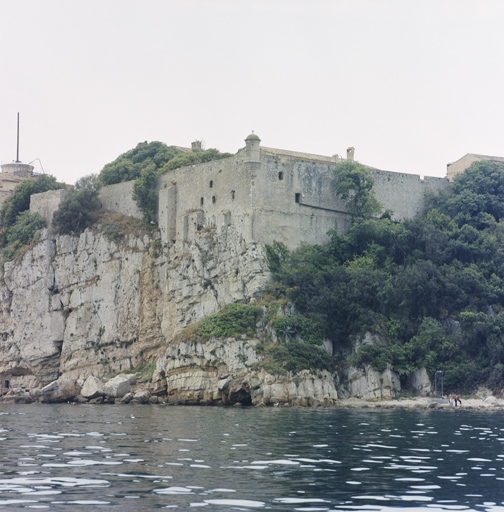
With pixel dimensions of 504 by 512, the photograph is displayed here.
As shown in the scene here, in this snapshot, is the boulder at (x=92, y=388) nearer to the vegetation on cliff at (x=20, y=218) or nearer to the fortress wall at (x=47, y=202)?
the vegetation on cliff at (x=20, y=218)

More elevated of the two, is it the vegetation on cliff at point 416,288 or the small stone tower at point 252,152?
the small stone tower at point 252,152

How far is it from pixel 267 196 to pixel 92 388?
1414 centimetres

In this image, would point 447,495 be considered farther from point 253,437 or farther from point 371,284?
point 371,284

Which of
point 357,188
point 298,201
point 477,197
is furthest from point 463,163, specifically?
point 298,201

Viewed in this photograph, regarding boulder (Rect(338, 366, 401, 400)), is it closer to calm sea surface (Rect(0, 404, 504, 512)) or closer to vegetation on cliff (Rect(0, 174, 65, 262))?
calm sea surface (Rect(0, 404, 504, 512))

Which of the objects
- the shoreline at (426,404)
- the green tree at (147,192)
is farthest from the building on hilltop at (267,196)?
the shoreline at (426,404)

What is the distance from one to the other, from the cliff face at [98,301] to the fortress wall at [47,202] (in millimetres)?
1923

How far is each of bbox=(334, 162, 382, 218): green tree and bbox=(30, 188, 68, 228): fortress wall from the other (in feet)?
63.9

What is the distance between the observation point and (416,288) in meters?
48.8

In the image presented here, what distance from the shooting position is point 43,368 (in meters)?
58.4

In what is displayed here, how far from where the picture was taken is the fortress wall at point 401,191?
55031 millimetres

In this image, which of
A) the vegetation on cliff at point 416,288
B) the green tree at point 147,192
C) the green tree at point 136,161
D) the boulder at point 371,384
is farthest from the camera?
the green tree at point 136,161

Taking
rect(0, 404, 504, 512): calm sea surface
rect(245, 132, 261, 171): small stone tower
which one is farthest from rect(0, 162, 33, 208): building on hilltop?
rect(0, 404, 504, 512): calm sea surface

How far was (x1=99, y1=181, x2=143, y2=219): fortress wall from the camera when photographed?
195 ft
